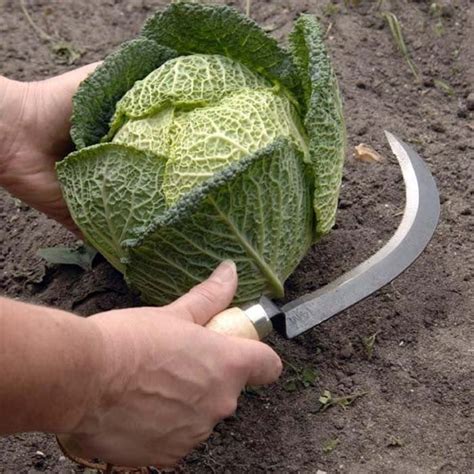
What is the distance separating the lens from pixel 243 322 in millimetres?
2504

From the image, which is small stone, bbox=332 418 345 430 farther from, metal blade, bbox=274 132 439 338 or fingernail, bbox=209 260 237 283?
fingernail, bbox=209 260 237 283

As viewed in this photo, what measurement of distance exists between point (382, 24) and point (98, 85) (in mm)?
1984

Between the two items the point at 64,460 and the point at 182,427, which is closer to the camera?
the point at 182,427

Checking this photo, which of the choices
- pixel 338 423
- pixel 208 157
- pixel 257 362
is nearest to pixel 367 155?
pixel 208 157

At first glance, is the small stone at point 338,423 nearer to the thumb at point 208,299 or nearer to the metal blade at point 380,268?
the metal blade at point 380,268

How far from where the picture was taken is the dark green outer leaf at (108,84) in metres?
3.18

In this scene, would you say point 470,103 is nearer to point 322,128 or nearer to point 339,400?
point 322,128

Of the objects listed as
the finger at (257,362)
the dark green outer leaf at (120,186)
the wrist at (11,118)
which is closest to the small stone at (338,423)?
the finger at (257,362)

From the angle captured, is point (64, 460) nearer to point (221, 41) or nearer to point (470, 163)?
point (221, 41)

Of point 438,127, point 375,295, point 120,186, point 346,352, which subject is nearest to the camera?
point 120,186

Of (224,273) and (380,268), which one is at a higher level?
(224,273)

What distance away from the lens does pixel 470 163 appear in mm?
3904

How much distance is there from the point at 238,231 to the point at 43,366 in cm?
92

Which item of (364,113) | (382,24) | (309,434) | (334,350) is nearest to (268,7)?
(382,24)
